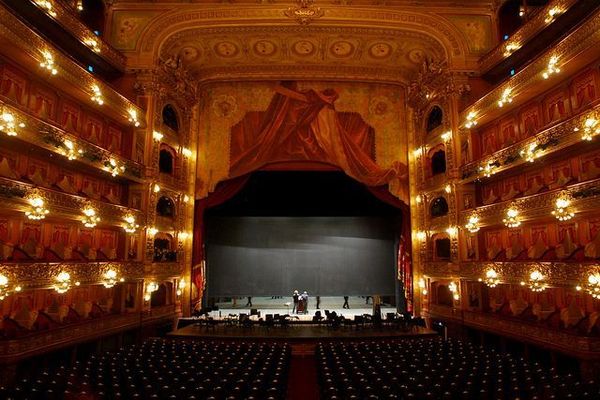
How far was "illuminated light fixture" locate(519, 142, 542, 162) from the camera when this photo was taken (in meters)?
14.5

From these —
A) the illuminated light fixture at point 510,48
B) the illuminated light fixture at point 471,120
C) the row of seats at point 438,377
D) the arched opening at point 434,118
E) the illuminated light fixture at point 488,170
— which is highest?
the illuminated light fixture at point 510,48

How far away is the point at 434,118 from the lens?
2083cm

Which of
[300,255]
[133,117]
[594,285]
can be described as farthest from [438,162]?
[133,117]

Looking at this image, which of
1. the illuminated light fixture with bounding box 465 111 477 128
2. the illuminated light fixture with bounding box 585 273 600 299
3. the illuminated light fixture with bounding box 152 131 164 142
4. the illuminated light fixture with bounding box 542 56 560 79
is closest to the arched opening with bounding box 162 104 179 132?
the illuminated light fixture with bounding box 152 131 164 142

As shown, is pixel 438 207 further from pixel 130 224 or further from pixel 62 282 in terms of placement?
pixel 62 282

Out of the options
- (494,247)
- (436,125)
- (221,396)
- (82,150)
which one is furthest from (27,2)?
(494,247)

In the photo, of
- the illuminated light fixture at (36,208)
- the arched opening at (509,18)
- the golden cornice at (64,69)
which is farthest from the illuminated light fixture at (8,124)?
the arched opening at (509,18)

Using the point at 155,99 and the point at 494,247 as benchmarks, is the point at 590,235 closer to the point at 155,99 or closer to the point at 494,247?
the point at 494,247

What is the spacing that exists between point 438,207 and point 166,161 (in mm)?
14129

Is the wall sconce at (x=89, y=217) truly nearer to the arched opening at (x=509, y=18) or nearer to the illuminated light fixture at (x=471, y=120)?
the illuminated light fixture at (x=471, y=120)

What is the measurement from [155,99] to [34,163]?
20.4 feet

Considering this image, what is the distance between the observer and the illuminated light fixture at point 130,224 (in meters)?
17.1

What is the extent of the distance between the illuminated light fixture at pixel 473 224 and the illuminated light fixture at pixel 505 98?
4.74 meters

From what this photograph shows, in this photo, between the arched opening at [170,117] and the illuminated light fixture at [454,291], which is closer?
the illuminated light fixture at [454,291]
